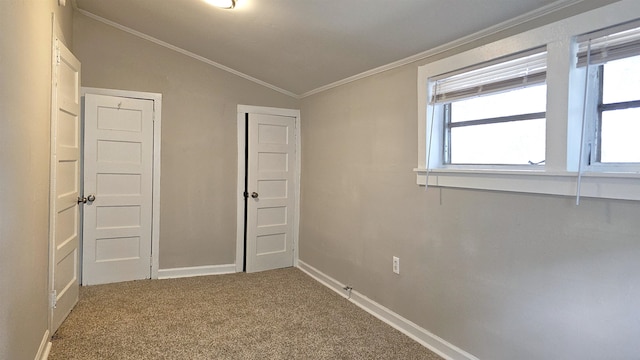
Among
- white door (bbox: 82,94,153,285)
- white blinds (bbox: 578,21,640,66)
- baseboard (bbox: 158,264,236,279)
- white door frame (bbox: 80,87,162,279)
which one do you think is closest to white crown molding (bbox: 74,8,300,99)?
white door frame (bbox: 80,87,162,279)

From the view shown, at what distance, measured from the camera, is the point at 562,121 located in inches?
70.6

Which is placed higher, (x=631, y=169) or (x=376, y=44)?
(x=376, y=44)

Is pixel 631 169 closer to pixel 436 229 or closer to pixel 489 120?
pixel 489 120

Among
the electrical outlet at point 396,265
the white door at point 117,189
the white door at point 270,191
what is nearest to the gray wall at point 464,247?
the electrical outlet at point 396,265

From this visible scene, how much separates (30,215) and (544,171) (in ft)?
8.61

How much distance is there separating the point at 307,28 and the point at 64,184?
6.99ft

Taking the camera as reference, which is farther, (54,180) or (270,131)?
(270,131)

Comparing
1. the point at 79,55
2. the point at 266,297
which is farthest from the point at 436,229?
the point at 79,55

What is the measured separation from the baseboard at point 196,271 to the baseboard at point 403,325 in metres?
1.11

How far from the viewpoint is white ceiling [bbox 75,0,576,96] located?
6.99 feet

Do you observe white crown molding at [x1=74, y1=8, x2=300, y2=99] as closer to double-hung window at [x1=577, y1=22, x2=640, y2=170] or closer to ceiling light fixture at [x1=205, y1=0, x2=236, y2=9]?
ceiling light fixture at [x1=205, y1=0, x2=236, y2=9]

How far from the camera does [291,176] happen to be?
449 centimetres

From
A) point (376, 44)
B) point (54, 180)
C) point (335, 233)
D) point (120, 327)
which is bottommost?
point (120, 327)

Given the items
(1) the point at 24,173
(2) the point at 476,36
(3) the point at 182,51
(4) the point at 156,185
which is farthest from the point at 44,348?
(2) the point at 476,36
